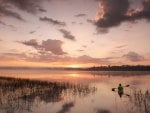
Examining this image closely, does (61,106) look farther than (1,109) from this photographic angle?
Yes

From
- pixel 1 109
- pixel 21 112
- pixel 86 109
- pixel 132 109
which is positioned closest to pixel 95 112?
pixel 86 109

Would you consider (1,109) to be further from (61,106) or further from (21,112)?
(61,106)

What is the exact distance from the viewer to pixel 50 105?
26.6 meters

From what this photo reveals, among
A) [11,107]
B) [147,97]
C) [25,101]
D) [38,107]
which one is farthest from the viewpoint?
[147,97]

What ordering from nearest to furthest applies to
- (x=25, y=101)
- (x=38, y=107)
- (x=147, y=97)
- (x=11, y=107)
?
1. (x=11, y=107)
2. (x=38, y=107)
3. (x=25, y=101)
4. (x=147, y=97)

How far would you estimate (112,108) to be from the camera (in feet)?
84.9

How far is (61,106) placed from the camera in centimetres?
2611

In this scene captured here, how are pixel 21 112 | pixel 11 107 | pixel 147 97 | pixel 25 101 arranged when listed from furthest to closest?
1. pixel 147 97
2. pixel 25 101
3. pixel 11 107
4. pixel 21 112

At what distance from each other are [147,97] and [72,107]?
1120 cm

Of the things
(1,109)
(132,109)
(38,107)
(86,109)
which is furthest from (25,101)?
(132,109)

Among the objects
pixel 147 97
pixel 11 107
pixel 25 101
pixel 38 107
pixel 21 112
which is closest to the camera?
pixel 21 112

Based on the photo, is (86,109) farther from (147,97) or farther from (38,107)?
(147,97)

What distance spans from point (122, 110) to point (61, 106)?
22.4 feet

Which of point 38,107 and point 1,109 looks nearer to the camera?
point 1,109
